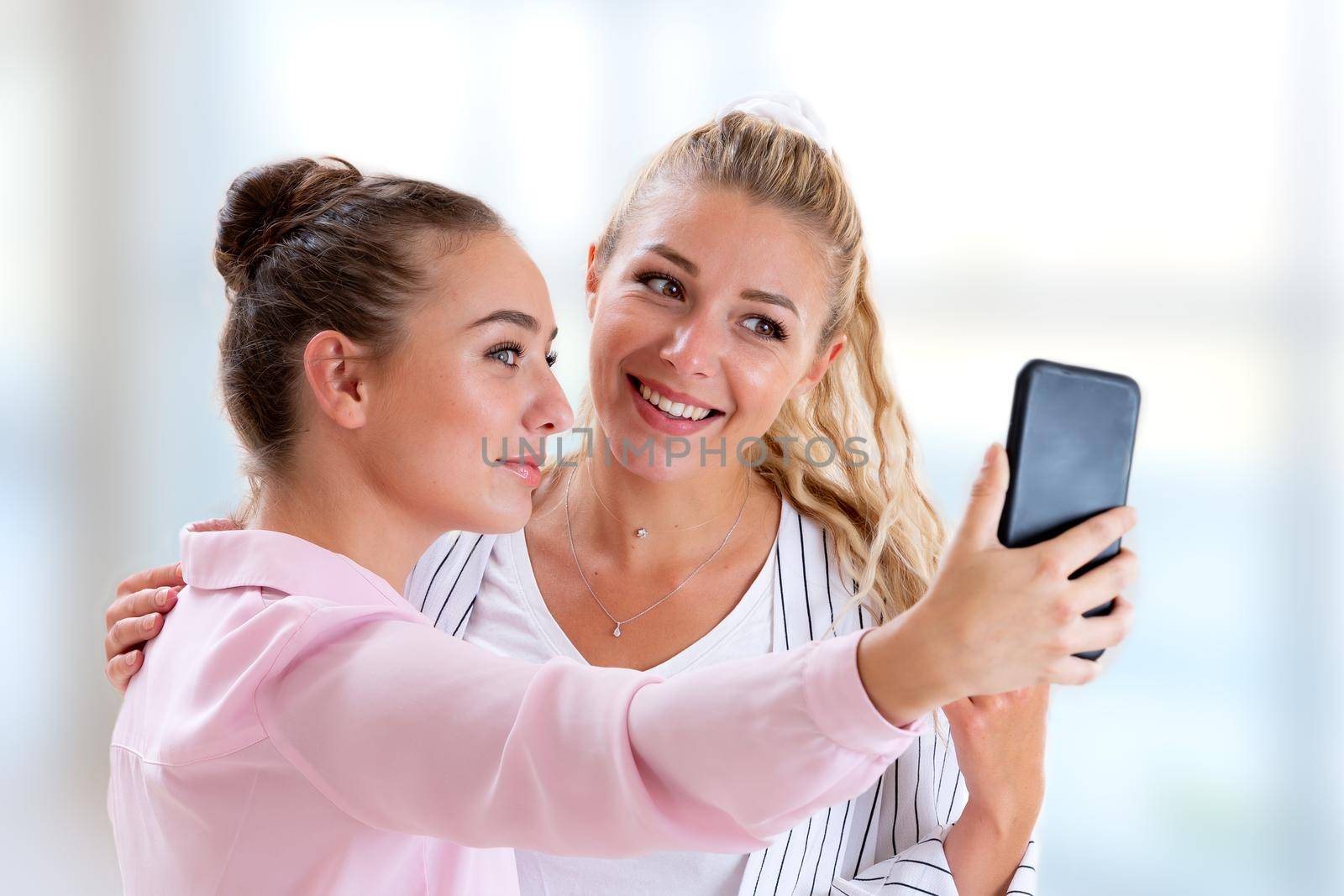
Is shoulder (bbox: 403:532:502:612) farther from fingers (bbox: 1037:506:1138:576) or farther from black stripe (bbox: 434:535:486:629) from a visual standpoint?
fingers (bbox: 1037:506:1138:576)

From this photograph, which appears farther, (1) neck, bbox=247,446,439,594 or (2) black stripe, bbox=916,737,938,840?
(2) black stripe, bbox=916,737,938,840

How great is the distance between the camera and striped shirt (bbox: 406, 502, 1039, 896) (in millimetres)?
1412

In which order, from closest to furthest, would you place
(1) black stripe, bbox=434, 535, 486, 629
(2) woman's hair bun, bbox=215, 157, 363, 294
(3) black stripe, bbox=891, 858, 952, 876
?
1. (2) woman's hair bun, bbox=215, 157, 363, 294
2. (3) black stripe, bbox=891, 858, 952, 876
3. (1) black stripe, bbox=434, 535, 486, 629

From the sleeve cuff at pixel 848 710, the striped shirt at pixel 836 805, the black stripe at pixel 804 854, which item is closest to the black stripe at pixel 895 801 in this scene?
the striped shirt at pixel 836 805

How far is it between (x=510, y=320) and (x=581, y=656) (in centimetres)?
59

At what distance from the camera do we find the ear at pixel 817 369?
1704 mm

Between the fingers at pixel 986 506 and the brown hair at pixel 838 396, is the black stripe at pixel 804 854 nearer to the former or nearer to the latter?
the brown hair at pixel 838 396

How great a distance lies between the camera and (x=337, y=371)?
1086 mm

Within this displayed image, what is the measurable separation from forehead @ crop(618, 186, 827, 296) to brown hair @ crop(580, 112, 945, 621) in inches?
0.8

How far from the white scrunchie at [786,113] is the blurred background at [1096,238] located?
4.70 feet

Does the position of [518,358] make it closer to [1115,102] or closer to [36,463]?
[1115,102]

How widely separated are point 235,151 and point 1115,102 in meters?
2.83

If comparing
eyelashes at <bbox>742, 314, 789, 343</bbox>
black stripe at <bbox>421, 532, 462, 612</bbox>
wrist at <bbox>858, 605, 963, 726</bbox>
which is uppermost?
eyelashes at <bbox>742, 314, 789, 343</bbox>

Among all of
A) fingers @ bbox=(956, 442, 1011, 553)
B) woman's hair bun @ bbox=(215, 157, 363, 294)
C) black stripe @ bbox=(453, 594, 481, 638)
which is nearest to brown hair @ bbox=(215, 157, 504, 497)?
woman's hair bun @ bbox=(215, 157, 363, 294)
